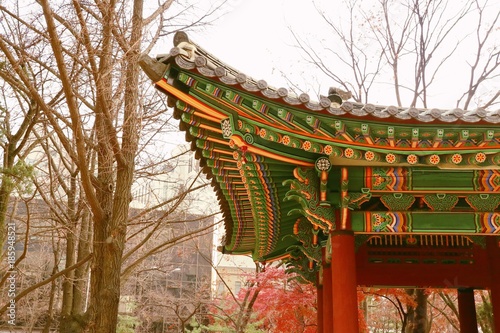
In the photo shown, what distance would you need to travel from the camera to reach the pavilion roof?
12.5ft

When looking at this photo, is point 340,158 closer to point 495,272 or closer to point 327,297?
point 327,297

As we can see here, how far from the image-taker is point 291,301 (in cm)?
1112

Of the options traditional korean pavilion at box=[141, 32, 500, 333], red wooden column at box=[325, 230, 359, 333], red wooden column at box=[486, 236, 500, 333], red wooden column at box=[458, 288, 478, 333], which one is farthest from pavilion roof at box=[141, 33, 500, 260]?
red wooden column at box=[458, 288, 478, 333]

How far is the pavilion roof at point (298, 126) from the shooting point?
150 inches

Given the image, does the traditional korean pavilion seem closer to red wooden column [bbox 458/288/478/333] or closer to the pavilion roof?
the pavilion roof

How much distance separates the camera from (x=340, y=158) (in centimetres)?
434

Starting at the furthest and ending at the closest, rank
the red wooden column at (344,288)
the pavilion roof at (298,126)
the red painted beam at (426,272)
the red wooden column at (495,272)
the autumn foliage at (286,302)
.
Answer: the autumn foliage at (286,302)
the red painted beam at (426,272)
the red wooden column at (495,272)
the red wooden column at (344,288)
the pavilion roof at (298,126)

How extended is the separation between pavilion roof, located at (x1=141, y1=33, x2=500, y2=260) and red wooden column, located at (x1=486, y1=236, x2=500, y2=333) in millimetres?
1723

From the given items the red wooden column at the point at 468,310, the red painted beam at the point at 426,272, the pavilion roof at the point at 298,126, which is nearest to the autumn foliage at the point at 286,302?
the red wooden column at the point at 468,310

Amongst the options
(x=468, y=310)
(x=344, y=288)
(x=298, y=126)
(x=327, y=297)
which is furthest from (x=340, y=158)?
(x=468, y=310)

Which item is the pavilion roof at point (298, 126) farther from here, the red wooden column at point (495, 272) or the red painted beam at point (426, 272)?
the red painted beam at point (426, 272)

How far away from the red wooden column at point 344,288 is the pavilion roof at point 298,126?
30.1 inches

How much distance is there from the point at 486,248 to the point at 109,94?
5099 mm

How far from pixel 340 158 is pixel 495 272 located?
9.65ft
